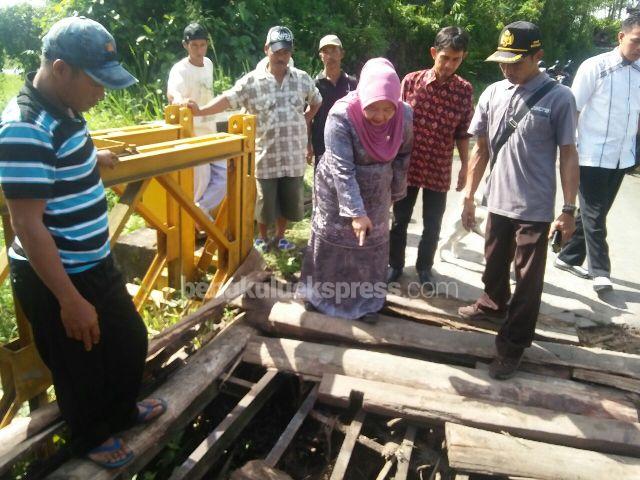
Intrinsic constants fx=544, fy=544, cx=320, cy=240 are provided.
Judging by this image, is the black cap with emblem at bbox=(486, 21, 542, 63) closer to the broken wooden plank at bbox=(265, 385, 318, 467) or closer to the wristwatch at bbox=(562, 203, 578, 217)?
the wristwatch at bbox=(562, 203, 578, 217)

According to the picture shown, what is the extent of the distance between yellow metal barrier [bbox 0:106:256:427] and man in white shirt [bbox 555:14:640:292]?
8.19 feet

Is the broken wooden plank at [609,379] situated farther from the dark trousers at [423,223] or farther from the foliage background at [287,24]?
the foliage background at [287,24]

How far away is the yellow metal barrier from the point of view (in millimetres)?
2400

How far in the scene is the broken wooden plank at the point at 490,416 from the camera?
2.46 metres

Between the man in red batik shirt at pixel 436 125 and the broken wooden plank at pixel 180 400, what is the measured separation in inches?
59.2

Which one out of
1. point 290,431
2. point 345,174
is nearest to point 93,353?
point 290,431

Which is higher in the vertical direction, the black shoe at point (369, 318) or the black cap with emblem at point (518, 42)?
the black cap with emblem at point (518, 42)

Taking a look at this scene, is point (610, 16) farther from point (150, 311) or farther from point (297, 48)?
point (150, 311)

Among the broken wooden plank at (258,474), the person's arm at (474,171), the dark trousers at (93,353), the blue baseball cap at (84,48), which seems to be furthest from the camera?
the person's arm at (474,171)

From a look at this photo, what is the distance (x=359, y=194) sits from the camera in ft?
10.1

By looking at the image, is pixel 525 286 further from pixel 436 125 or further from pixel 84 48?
pixel 84 48

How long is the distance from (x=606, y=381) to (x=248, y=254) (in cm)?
234

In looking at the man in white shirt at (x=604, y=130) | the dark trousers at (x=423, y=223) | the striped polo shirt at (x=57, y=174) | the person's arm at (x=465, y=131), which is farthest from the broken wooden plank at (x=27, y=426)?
the man in white shirt at (x=604, y=130)

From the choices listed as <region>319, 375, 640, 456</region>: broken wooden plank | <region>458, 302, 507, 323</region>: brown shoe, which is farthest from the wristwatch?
<region>319, 375, 640, 456</region>: broken wooden plank
